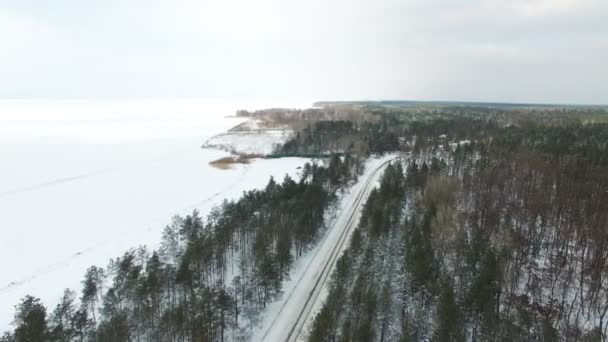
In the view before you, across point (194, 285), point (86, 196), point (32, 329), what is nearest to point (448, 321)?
point (194, 285)

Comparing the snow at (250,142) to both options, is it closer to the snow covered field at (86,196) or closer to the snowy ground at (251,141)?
the snowy ground at (251,141)

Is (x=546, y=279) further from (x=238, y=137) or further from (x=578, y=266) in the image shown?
(x=238, y=137)

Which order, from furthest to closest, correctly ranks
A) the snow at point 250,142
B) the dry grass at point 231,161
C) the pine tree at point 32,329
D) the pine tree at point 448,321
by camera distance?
the snow at point 250,142 → the dry grass at point 231,161 → the pine tree at point 448,321 → the pine tree at point 32,329

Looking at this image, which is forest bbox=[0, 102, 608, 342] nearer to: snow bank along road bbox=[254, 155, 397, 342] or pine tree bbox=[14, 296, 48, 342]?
pine tree bbox=[14, 296, 48, 342]

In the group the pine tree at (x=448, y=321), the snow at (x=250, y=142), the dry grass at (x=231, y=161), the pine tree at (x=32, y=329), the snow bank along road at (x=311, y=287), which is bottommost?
the snow bank along road at (x=311, y=287)

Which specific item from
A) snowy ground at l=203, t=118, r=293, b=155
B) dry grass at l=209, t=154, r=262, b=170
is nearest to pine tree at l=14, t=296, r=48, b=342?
dry grass at l=209, t=154, r=262, b=170

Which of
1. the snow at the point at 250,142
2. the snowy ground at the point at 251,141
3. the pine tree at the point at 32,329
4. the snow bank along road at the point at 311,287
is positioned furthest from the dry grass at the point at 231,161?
the pine tree at the point at 32,329

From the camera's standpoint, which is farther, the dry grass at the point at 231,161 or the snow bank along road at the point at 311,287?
the dry grass at the point at 231,161

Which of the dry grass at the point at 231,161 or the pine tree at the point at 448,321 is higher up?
the dry grass at the point at 231,161
